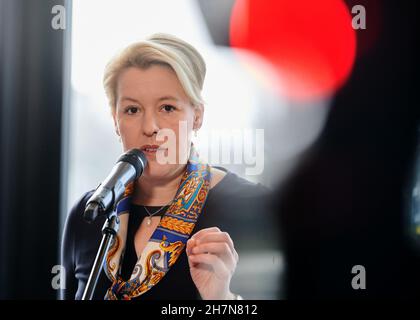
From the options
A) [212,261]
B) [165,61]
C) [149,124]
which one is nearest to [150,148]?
[149,124]

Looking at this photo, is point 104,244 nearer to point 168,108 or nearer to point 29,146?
point 168,108

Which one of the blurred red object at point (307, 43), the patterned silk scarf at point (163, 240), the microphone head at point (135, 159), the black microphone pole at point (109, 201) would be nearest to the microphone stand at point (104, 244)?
the black microphone pole at point (109, 201)

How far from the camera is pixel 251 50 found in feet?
5.60

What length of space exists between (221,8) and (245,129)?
42 cm

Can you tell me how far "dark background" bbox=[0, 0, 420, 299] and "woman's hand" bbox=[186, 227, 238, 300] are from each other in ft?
0.71

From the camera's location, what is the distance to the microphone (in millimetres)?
1158

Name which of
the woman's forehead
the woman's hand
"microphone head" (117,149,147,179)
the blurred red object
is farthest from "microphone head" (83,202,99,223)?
the blurred red object

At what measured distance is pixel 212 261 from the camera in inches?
60.1

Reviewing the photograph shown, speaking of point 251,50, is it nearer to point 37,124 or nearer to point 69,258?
point 37,124

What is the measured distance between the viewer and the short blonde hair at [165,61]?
63.5 inches

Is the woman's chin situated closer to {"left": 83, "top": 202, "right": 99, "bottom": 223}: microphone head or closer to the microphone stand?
the microphone stand

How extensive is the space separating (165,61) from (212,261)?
64 cm

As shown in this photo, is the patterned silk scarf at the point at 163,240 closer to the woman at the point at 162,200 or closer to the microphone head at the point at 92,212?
the woman at the point at 162,200

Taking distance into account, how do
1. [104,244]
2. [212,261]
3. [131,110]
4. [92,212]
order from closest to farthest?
1. [92,212]
2. [104,244]
3. [212,261]
4. [131,110]
